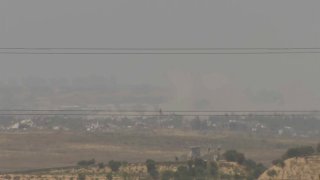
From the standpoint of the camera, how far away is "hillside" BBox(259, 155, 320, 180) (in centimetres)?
14462

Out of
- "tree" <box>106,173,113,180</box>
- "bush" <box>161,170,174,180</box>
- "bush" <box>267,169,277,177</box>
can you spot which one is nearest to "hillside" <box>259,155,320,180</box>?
"bush" <box>267,169,277,177</box>

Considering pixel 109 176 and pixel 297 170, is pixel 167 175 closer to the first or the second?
pixel 109 176

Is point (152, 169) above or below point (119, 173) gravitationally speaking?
above

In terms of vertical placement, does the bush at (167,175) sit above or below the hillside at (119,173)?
below

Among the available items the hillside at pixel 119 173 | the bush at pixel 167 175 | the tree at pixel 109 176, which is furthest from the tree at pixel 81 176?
the bush at pixel 167 175

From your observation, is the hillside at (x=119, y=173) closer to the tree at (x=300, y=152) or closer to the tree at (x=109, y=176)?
the tree at (x=109, y=176)

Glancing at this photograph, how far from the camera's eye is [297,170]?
146500 mm

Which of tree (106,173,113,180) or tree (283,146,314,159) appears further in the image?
tree (283,146,314,159)

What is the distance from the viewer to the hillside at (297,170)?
474ft

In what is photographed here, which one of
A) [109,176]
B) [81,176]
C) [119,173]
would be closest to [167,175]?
[109,176]

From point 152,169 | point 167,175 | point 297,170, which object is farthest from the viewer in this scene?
point 152,169

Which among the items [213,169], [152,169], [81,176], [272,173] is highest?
[152,169]

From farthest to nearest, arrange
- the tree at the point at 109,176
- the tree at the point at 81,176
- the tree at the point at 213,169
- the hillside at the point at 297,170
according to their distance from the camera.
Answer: the tree at the point at 213,169 < the tree at the point at 81,176 < the tree at the point at 109,176 < the hillside at the point at 297,170

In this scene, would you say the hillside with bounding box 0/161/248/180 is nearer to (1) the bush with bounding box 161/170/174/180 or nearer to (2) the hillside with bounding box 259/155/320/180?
(1) the bush with bounding box 161/170/174/180
